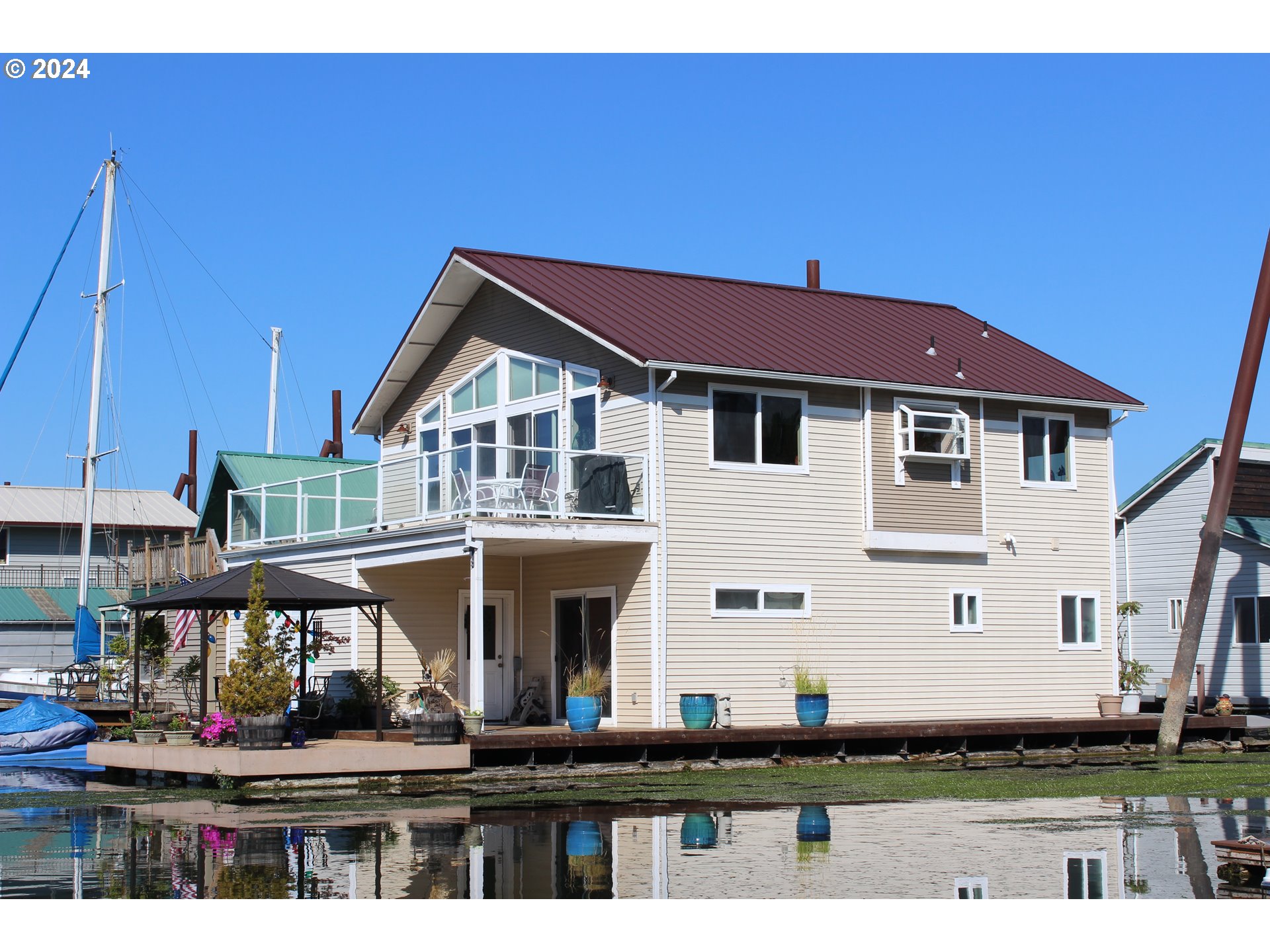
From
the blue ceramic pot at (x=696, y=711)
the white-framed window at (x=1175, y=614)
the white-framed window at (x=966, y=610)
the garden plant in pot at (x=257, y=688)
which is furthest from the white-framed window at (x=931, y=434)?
the white-framed window at (x=1175, y=614)

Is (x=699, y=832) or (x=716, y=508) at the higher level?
(x=716, y=508)

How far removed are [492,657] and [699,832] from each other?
1226cm

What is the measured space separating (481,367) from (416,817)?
12234 millimetres

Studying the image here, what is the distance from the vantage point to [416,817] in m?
15.8

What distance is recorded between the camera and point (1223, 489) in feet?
78.8

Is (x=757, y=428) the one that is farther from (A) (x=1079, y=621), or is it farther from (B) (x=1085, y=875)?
(B) (x=1085, y=875)

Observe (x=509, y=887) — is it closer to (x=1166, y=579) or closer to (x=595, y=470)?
(x=595, y=470)

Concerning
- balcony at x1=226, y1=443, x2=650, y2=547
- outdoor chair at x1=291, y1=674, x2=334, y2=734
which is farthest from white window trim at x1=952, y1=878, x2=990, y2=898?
outdoor chair at x1=291, y1=674, x2=334, y2=734

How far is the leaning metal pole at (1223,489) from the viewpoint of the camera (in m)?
23.9

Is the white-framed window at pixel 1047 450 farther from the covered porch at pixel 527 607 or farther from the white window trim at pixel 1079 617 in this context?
the covered porch at pixel 527 607

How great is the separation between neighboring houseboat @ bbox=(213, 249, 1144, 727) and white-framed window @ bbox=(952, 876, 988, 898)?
10931mm

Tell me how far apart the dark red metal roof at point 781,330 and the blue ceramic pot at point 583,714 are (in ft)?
16.8

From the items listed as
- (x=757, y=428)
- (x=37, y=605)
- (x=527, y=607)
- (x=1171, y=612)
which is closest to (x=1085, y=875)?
(x=757, y=428)

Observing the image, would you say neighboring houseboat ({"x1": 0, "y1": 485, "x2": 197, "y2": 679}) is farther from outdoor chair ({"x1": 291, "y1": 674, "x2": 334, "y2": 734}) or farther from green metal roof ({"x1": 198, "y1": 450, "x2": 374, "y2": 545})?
outdoor chair ({"x1": 291, "y1": 674, "x2": 334, "y2": 734})
